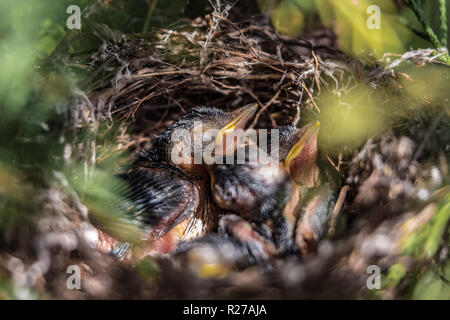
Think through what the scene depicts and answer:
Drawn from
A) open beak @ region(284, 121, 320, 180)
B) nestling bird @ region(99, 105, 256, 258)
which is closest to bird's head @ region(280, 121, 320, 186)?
open beak @ region(284, 121, 320, 180)

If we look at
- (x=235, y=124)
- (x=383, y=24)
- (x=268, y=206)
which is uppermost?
(x=383, y=24)

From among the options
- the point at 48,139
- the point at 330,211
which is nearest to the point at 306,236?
the point at 330,211

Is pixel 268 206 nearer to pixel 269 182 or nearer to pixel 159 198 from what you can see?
pixel 269 182

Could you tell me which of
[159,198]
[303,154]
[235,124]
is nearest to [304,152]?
[303,154]

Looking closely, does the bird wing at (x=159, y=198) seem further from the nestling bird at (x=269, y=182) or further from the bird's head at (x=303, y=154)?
the bird's head at (x=303, y=154)

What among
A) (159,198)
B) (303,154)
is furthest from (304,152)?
(159,198)

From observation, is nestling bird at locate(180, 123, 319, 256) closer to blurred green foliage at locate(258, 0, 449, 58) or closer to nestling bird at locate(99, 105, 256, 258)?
nestling bird at locate(99, 105, 256, 258)

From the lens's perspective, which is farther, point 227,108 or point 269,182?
point 227,108

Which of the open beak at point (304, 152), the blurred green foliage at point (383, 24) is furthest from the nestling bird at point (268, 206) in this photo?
the blurred green foliage at point (383, 24)

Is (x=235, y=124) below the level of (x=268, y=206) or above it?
above
